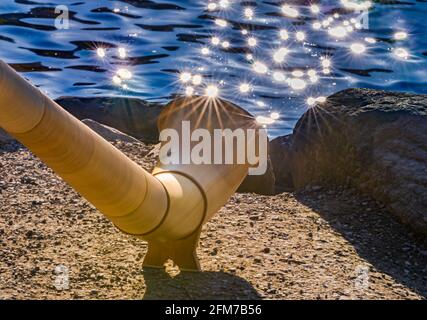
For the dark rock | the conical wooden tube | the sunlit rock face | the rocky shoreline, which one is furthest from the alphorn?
the dark rock

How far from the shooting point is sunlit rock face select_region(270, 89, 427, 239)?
236 inches

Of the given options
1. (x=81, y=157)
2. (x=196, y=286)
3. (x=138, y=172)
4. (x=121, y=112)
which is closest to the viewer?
(x=81, y=157)

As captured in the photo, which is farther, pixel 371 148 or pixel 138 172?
pixel 371 148

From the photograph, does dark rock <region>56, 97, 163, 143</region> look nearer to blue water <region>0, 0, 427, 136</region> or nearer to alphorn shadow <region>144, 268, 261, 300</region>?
blue water <region>0, 0, 427, 136</region>

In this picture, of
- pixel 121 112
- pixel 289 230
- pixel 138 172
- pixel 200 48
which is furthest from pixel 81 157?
pixel 200 48

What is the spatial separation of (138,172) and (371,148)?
2.64 meters

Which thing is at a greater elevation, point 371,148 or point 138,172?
point 138,172

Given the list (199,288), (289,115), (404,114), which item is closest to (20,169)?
(199,288)

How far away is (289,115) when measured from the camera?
32.7 ft

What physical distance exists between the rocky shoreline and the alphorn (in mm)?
289

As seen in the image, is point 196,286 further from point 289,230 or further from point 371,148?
point 371,148

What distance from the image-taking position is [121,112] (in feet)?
30.5

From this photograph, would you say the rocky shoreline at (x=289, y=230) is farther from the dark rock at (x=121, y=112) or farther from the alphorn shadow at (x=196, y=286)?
the dark rock at (x=121, y=112)

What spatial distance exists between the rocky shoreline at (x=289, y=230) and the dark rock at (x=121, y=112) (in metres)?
1.29
